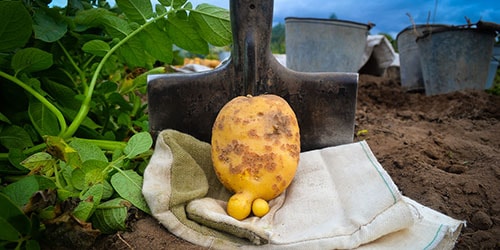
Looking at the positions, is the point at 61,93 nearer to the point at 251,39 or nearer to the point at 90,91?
the point at 90,91

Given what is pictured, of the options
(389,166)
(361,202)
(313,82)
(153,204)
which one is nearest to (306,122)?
(313,82)

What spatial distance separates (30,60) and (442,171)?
131 centimetres

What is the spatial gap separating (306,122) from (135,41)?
2.17 ft

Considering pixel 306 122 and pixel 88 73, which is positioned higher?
pixel 88 73

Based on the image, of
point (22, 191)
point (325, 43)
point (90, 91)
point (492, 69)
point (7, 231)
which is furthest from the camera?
point (492, 69)

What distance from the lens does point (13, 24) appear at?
3.38 ft

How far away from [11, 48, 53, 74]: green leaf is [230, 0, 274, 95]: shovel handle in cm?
56

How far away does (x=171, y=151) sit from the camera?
1161mm

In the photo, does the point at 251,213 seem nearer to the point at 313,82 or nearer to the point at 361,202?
the point at 361,202

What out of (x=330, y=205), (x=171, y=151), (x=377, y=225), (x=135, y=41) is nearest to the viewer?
(x=377, y=225)

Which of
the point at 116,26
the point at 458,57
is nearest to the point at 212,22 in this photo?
the point at 116,26

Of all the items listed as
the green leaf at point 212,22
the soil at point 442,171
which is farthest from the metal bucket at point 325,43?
the green leaf at point 212,22

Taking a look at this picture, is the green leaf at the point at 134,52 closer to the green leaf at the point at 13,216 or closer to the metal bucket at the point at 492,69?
the green leaf at the point at 13,216

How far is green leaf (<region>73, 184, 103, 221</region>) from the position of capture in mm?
915
